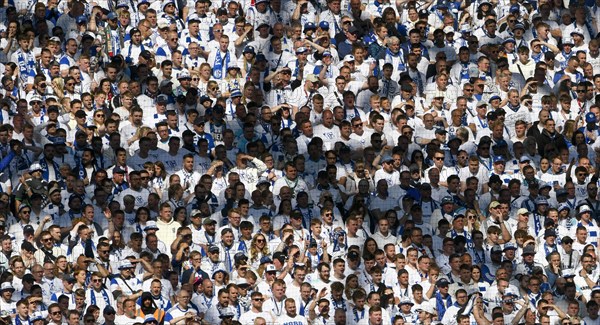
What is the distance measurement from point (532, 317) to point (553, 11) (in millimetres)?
5536

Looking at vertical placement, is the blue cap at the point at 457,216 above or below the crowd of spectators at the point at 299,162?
below

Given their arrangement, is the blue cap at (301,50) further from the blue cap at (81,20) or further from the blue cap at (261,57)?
the blue cap at (81,20)

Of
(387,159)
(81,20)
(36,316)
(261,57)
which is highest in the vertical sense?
(81,20)

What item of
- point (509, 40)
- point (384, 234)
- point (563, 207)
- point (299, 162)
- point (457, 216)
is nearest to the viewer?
point (384, 234)

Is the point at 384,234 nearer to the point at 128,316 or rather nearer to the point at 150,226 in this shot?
the point at 150,226

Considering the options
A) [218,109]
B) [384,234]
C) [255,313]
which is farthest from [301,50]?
[255,313]

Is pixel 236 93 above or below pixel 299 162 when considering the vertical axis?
above

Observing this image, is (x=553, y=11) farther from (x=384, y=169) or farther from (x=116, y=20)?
(x=116, y=20)

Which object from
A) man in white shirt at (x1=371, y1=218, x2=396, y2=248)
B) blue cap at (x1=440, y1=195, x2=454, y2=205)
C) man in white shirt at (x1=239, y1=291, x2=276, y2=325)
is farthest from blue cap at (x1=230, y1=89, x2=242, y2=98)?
man in white shirt at (x1=239, y1=291, x2=276, y2=325)

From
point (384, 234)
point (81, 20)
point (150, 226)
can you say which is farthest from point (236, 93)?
point (384, 234)

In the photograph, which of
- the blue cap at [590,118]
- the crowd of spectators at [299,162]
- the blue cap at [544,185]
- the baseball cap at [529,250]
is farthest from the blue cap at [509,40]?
the baseball cap at [529,250]

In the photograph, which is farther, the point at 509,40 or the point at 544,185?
the point at 509,40

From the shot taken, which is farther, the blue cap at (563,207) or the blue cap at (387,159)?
the blue cap at (387,159)

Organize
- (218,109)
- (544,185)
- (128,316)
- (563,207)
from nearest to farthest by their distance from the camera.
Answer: (128,316)
(563,207)
(544,185)
(218,109)
